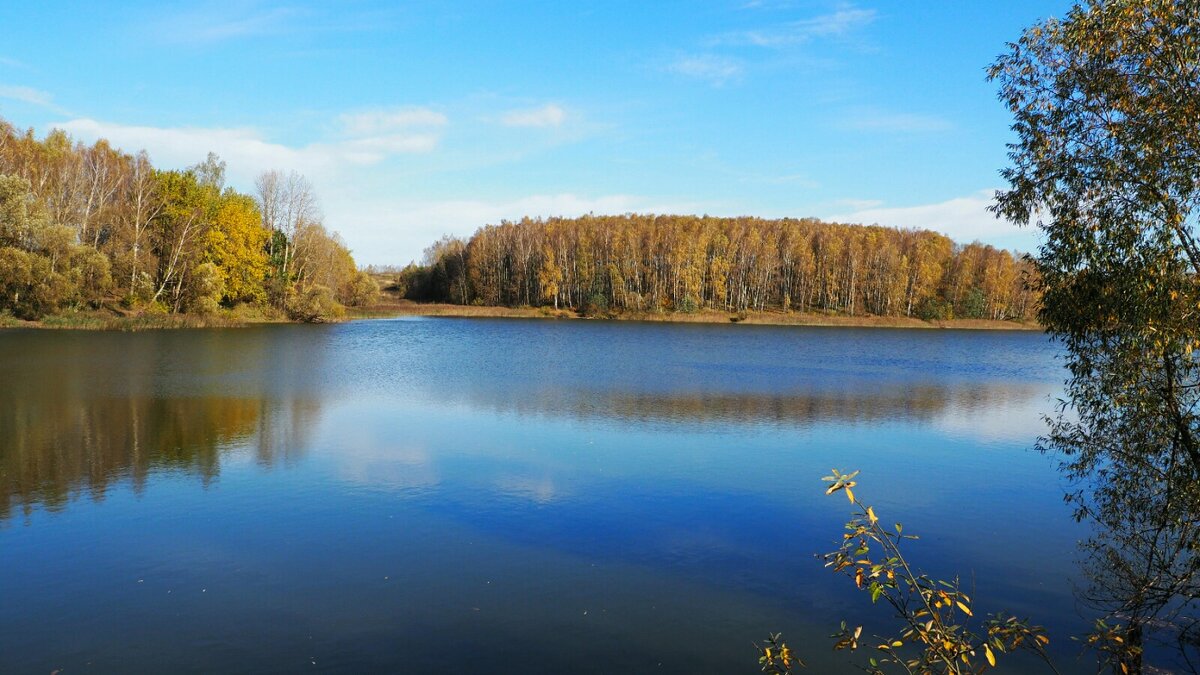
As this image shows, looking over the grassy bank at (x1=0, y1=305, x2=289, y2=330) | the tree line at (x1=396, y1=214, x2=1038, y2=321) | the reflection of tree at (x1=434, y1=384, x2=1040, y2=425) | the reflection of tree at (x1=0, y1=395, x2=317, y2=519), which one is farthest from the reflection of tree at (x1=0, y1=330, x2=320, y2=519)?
the tree line at (x1=396, y1=214, x2=1038, y2=321)

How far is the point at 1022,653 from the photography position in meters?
8.22

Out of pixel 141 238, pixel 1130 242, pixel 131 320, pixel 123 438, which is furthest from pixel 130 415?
pixel 141 238

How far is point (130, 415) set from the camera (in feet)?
65.0

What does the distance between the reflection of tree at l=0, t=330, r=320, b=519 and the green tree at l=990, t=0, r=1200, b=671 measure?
14772 millimetres

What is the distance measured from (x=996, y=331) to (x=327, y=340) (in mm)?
77545

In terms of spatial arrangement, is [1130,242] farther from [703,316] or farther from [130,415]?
[703,316]

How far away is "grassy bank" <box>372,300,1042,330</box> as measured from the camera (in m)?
90.4

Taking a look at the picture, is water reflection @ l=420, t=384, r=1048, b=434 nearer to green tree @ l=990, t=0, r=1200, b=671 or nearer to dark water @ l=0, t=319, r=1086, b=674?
dark water @ l=0, t=319, r=1086, b=674

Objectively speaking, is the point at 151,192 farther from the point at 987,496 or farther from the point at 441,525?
the point at 987,496

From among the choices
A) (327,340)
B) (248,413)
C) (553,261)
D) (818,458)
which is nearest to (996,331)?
(553,261)

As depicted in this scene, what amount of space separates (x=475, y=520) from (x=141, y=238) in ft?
194

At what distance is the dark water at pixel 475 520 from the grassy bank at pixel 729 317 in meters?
62.8

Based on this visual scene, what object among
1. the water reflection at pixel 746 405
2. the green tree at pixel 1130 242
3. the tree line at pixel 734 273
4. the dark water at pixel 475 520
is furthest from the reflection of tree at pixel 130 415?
the tree line at pixel 734 273

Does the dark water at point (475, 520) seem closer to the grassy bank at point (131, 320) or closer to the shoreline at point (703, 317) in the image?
the grassy bank at point (131, 320)
